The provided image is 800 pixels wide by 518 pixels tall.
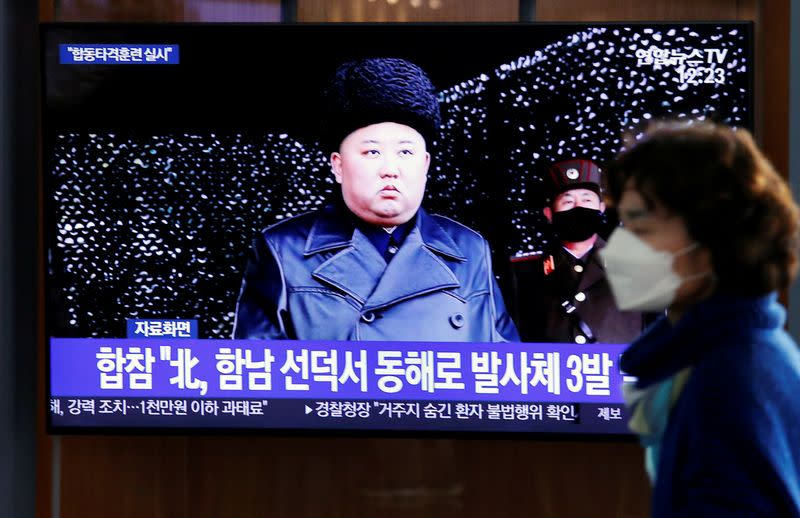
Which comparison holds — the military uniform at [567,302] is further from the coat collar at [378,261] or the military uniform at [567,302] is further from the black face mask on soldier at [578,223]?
the coat collar at [378,261]

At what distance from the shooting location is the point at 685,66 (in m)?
2.71

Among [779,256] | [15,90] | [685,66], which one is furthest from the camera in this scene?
[15,90]

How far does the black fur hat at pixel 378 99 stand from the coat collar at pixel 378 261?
9.7 inches

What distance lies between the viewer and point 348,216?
2.79 metres

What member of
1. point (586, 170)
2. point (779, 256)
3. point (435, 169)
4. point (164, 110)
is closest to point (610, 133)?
point (586, 170)

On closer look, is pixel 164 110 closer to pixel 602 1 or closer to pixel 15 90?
pixel 15 90

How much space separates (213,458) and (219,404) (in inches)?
13.5

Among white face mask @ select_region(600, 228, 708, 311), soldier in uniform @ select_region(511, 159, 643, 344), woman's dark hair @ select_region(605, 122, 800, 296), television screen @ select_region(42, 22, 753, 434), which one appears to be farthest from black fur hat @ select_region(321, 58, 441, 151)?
woman's dark hair @ select_region(605, 122, 800, 296)

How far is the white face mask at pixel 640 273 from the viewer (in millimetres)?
1323

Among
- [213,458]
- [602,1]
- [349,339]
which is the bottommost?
[213,458]

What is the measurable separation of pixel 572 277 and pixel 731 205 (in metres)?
1.52

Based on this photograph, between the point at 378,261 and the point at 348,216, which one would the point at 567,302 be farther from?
the point at 348,216

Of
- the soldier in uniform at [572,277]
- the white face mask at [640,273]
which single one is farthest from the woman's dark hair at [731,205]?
the soldier in uniform at [572,277]

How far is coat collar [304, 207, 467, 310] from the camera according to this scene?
9.06ft
